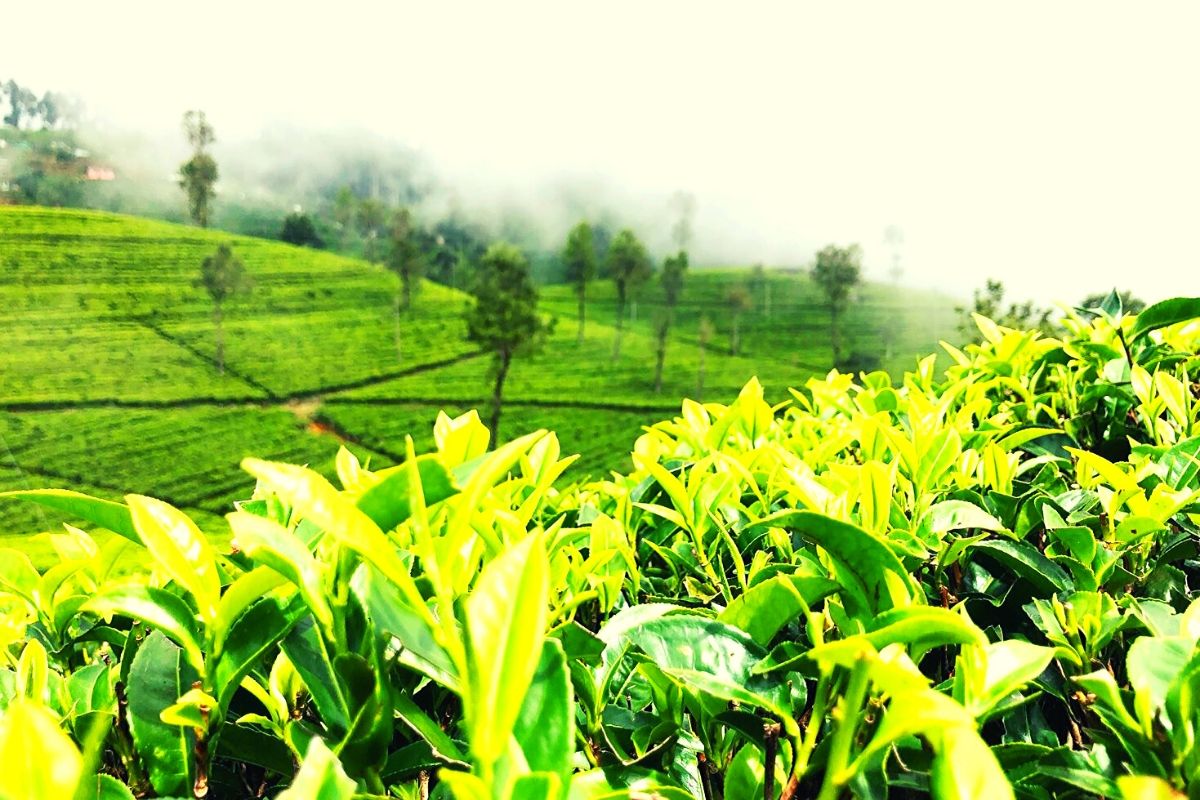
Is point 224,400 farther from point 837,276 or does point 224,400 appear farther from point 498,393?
point 837,276

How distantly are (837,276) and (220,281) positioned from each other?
1899 inches

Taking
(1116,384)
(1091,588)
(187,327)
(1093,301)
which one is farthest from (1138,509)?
(187,327)

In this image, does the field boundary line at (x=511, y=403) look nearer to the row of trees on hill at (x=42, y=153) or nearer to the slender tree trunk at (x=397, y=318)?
the slender tree trunk at (x=397, y=318)

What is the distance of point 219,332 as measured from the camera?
163 ft

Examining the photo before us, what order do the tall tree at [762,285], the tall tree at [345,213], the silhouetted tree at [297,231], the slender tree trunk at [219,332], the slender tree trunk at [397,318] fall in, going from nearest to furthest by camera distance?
the slender tree trunk at [219,332]
the slender tree trunk at [397,318]
the silhouetted tree at [297,231]
the tall tree at [762,285]
the tall tree at [345,213]

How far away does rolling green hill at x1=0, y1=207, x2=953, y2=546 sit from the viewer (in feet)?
129

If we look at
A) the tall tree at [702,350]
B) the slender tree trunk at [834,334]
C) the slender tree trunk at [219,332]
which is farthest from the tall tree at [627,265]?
the slender tree trunk at [219,332]

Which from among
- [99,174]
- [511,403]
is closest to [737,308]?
[511,403]

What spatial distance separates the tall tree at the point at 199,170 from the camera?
58.5 meters

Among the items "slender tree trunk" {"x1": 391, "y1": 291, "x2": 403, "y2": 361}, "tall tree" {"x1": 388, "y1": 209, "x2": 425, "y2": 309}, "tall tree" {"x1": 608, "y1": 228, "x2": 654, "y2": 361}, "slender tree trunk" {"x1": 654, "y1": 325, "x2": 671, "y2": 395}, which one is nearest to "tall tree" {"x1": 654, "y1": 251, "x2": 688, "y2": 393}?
"tall tree" {"x1": 608, "y1": 228, "x2": 654, "y2": 361}

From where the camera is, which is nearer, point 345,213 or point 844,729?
point 844,729

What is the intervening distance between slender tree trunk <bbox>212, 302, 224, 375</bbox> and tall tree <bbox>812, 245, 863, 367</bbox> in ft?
A: 153

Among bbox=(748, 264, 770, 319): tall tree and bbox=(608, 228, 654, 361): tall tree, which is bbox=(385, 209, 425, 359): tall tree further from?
bbox=(748, 264, 770, 319): tall tree

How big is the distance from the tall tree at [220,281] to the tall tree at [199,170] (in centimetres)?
1112
